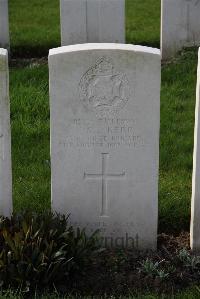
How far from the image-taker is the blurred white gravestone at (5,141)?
15.8 feet

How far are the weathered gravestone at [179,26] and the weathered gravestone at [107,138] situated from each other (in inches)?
201

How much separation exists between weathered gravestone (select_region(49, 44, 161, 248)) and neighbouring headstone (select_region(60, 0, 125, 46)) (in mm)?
4686

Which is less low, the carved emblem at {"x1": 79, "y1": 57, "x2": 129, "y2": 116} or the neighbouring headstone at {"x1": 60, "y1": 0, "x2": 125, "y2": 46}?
the neighbouring headstone at {"x1": 60, "y1": 0, "x2": 125, "y2": 46}

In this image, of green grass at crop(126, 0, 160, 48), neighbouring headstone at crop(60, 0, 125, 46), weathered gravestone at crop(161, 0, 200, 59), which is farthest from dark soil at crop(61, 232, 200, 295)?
green grass at crop(126, 0, 160, 48)

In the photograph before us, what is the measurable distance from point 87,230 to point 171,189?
3.46ft

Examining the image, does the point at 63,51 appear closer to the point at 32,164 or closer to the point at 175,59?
the point at 32,164

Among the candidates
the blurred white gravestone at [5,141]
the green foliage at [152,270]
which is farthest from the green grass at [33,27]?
the green foliage at [152,270]

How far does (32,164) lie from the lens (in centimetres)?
645

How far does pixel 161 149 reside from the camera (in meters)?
6.71

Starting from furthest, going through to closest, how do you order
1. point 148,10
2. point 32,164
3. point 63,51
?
point 148,10 < point 32,164 < point 63,51

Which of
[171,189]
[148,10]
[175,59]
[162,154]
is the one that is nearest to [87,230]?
[171,189]

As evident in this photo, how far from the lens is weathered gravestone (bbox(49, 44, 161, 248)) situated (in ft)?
15.8

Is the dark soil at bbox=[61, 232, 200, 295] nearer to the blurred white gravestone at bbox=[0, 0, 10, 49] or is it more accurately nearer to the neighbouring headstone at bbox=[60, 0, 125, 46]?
the neighbouring headstone at bbox=[60, 0, 125, 46]

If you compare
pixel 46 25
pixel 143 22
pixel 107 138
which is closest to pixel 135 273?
pixel 107 138
